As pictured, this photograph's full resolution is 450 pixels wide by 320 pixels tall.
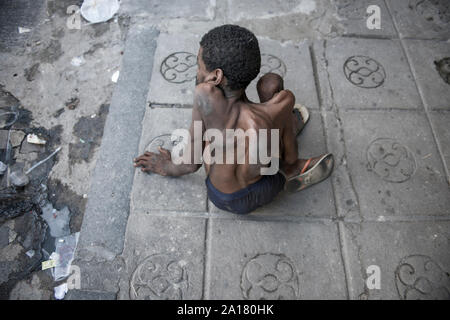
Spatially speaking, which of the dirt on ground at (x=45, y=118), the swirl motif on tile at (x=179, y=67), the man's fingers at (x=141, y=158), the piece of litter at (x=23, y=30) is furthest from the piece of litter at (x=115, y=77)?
the piece of litter at (x=23, y=30)

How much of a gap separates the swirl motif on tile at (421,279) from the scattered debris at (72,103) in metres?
2.71

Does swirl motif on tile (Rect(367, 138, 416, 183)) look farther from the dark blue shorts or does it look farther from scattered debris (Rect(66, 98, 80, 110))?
scattered debris (Rect(66, 98, 80, 110))

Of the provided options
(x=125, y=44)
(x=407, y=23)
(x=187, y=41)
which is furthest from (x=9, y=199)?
(x=407, y=23)

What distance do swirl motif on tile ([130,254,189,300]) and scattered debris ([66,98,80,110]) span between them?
154 cm

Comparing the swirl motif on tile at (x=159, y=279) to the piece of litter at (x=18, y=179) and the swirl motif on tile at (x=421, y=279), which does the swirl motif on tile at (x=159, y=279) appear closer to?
the piece of litter at (x=18, y=179)

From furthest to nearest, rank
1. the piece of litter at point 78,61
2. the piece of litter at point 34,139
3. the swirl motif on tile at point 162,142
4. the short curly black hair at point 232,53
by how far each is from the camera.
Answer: the piece of litter at point 78,61 < the piece of litter at point 34,139 < the swirl motif on tile at point 162,142 < the short curly black hair at point 232,53

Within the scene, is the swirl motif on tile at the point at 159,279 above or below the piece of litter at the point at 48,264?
above

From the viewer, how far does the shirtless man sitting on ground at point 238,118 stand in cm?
132

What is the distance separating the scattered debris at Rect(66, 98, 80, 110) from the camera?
8.99ft

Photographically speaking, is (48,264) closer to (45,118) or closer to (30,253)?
(30,253)

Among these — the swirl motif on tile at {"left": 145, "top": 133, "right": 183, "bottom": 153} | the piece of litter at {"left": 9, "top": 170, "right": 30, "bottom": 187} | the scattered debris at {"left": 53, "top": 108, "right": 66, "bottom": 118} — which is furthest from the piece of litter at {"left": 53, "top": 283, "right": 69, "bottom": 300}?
the scattered debris at {"left": 53, "top": 108, "right": 66, "bottom": 118}

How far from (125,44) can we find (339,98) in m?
1.94

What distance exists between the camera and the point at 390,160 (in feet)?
7.61

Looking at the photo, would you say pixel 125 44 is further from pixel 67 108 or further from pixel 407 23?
pixel 407 23
